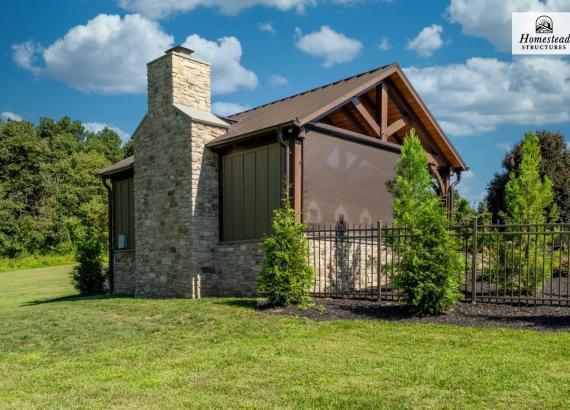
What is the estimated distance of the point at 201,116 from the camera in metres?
13.0

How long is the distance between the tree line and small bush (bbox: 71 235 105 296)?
1760 cm

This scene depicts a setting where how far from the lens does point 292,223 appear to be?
1027cm

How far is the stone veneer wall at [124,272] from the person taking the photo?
1577 cm

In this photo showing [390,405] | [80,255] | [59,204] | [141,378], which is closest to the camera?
[390,405]

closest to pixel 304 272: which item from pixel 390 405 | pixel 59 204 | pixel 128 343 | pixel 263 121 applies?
pixel 128 343

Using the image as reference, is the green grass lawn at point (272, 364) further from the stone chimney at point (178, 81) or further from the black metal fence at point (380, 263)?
the stone chimney at point (178, 81)

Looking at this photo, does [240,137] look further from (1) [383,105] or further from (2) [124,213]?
(2) [124,213]

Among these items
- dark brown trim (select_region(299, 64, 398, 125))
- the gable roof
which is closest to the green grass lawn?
the gable roof

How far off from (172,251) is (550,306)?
844 centimetres

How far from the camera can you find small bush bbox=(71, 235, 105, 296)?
1666cm

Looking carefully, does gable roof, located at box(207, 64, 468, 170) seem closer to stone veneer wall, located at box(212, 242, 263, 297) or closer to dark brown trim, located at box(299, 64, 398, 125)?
dark brown trim, located at box(299, 64, 398, 125)

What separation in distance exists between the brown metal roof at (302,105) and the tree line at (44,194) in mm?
22961

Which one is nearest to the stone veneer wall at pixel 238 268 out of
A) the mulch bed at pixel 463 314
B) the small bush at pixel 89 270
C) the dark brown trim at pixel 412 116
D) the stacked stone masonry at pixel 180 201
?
the stacked stone masonry at pixel 180 201

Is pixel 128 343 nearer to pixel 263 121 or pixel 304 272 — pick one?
pixel 304 272
